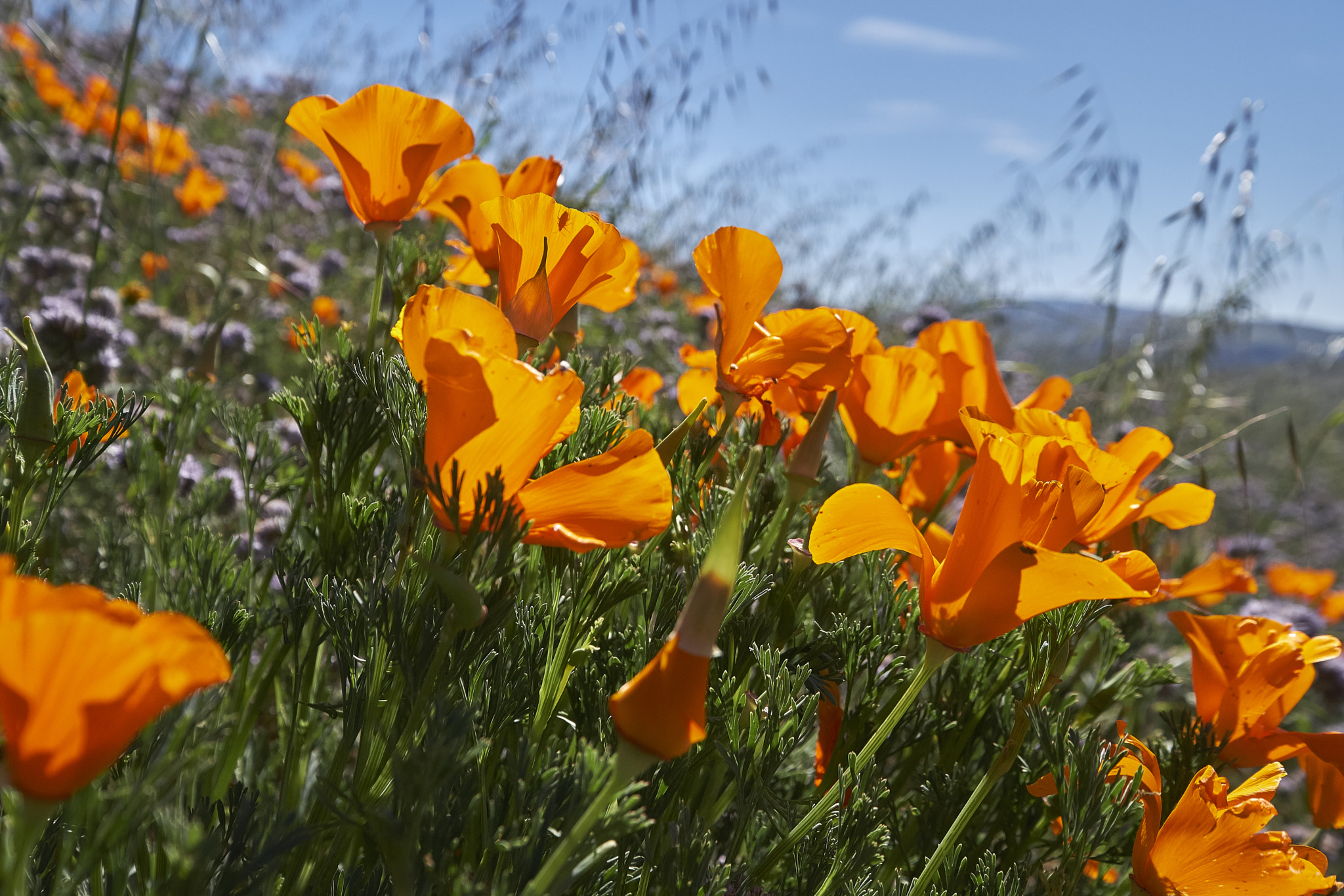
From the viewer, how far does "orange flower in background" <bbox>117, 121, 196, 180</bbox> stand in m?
3.03

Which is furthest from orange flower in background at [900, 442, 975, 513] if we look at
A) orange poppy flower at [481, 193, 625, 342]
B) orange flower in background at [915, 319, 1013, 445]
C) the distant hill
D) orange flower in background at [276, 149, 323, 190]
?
orange flower in background at [276, 149, 323, 190]

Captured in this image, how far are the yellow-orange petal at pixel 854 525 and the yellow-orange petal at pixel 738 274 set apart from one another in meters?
0.25

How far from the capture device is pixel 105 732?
460 millimetres

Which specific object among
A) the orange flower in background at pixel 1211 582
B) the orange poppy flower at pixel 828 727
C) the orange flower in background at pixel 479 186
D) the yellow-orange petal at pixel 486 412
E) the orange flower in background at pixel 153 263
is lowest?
the orange poppy flower at pixel 828 727

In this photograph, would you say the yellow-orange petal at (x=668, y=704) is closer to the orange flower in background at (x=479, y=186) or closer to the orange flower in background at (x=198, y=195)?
the orange flower in background at (x=479, y=186)

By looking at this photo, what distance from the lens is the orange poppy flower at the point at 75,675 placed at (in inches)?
17.1

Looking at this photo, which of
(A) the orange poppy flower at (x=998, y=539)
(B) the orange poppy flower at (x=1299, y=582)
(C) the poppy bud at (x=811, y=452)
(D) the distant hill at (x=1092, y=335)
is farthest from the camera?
(B) the orange poppy flower at (x=1299, y=582)

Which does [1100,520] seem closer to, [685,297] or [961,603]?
[961,603]

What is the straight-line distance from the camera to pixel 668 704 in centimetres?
58

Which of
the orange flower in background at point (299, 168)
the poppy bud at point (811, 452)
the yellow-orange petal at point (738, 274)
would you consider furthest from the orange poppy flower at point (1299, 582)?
the orange flower in background at point (299, 168)

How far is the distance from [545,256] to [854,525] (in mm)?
408

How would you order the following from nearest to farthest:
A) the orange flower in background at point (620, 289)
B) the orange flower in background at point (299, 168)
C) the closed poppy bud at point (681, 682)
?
the closed poppy bud at point (681, 682)
the orange flower in background at point (620, 289)
the orange flower in background at point (299, 168)

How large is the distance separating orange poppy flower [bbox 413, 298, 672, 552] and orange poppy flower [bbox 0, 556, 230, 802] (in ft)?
0.85

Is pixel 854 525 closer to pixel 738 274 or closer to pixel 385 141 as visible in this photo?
pixel 738 274
